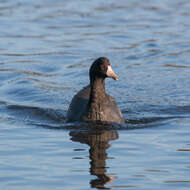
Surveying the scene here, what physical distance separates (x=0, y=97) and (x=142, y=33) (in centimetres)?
930

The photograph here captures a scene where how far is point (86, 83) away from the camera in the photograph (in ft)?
51.8

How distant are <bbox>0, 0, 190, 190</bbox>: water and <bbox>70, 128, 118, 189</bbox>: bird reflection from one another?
0.05 ft

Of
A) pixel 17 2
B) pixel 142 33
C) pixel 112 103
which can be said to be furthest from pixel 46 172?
pixel 17 2

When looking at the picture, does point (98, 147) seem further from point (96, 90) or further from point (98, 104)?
point (96, 90)

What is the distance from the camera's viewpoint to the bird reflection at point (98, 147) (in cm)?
788

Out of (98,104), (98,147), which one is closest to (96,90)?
(98,104)

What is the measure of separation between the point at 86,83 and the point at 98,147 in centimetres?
630

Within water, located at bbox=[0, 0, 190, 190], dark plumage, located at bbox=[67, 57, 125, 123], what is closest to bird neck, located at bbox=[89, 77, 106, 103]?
dark plumage, located at bbox=[67, 57, 125, 123]

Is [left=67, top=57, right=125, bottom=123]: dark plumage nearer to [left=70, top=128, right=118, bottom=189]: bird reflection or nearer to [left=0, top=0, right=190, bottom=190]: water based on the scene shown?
[left=0, top=0, right=190, bottom=190]: water

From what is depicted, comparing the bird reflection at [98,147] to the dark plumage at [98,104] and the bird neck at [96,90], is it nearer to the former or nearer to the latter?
the dark plumage at [98,104]

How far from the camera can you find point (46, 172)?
26.5ft

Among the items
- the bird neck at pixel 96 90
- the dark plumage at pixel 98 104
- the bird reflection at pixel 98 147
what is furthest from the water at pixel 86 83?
the bird neck at pixel 96 90

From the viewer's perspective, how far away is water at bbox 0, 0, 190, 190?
8172 millimetres

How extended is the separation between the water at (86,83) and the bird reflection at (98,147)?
0.02 m
